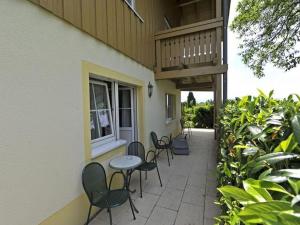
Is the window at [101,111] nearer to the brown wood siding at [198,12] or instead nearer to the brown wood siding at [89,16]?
the brown wood siding at [89,16]

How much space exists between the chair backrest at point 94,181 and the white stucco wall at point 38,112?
0.13 meters

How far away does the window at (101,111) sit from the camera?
3164mm

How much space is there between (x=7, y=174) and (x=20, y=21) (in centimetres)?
142

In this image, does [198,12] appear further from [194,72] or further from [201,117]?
[201,117]

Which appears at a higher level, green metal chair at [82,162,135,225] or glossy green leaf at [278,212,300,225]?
Result: glossy green leaf at [278,212,300,225]

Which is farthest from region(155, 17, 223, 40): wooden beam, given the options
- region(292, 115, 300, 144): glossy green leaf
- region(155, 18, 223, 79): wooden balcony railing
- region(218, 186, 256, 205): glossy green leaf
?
region(218, 186, 256, 205): glossy green leaf

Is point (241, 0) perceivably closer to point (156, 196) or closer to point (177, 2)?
point (177, 2)

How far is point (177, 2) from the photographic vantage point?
9.26m

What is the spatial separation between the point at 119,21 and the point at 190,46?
7.85 ft

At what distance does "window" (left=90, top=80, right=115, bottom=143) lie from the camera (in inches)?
125

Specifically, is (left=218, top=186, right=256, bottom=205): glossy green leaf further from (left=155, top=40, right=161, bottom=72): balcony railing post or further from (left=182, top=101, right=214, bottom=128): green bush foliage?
(left=182, top=101, right=214, bottom=128): green bush foliage

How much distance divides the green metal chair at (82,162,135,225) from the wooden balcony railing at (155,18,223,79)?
3.90 m

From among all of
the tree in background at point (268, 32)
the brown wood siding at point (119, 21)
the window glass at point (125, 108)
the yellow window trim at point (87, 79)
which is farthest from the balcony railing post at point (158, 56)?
the tree in background at point (268, 32)

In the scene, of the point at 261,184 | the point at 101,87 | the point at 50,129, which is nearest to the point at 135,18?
the point at 101,87
